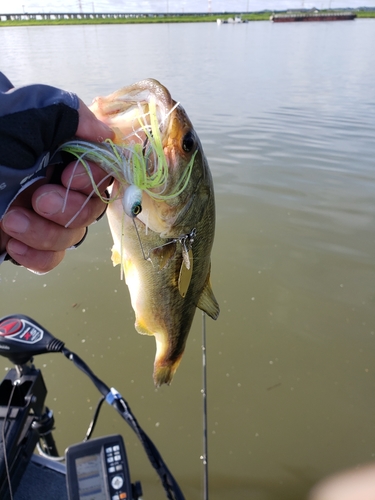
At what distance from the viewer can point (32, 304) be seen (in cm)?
367

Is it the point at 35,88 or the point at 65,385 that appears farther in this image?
the point at 65,385

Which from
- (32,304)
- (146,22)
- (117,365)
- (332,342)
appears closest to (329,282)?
(332,342)

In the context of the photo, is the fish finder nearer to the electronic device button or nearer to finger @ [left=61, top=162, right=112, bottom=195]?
the electronic device button

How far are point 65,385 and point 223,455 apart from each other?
1.35 meters

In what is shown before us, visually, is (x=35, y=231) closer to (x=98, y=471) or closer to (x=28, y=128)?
(x=28, y=128)

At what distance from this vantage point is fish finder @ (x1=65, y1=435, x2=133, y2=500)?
1460 millimetres

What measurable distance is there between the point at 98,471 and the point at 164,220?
3.71 ft

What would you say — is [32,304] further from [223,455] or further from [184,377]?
[223,455]

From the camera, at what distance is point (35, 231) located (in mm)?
1274

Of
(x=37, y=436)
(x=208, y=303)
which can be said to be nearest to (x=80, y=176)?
(x=208, y=303)

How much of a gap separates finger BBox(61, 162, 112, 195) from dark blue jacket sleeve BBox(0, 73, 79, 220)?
80 millimetres

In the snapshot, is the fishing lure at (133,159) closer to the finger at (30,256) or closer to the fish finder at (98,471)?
the finger at (30,256)

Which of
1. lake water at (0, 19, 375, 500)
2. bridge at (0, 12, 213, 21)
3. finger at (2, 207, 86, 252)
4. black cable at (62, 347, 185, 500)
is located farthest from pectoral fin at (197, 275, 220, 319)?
bridge at (0, 12, 213, 21)

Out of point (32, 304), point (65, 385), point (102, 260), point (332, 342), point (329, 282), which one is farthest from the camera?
point (102, 260)
